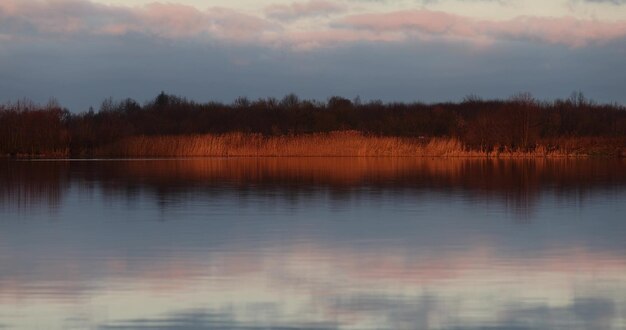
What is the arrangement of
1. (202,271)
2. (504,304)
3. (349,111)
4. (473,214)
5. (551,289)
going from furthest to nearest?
1. (349,111)
2. (473,214)
3. (202,271)
4. (551,289)
5. (504,304)

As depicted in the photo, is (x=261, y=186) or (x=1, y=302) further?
(x=261, y=186)

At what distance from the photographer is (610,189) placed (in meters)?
18.5

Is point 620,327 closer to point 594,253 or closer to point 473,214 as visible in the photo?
point 594,253

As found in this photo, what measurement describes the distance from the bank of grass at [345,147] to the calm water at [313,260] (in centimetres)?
2286

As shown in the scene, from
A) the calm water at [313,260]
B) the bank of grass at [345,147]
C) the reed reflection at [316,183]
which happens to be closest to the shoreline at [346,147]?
the bank of grass at [345,147]

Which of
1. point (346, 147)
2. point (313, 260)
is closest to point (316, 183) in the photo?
point (313, 260)

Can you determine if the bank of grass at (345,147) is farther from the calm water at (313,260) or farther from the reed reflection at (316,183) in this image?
the calm water at (313,260)

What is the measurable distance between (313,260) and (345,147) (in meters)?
31.4

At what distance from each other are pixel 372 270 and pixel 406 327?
7.27 ft

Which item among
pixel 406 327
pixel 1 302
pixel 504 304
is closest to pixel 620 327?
pixel 504 304

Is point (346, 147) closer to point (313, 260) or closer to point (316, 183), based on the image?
point (316, 183)

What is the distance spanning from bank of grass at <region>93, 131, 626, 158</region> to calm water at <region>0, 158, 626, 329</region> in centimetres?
2286

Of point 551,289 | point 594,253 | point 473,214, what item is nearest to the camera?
point 551,289

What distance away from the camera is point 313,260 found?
8844 mm
